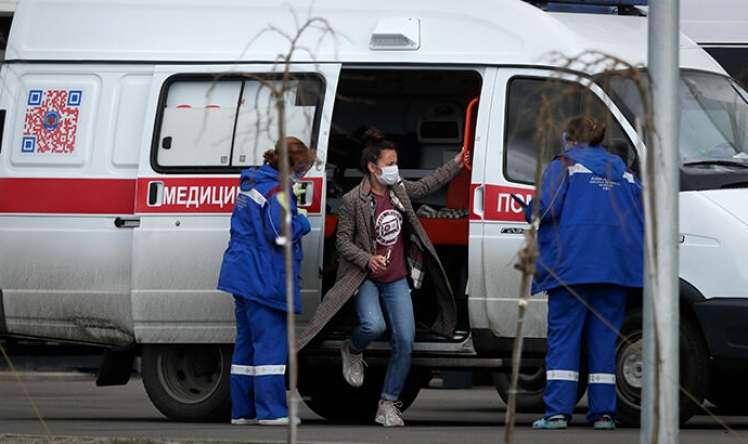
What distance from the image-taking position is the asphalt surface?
31.8 ft

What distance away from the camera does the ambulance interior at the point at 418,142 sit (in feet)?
37.5

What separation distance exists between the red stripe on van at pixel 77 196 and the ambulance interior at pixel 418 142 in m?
1.26

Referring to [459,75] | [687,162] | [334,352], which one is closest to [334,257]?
[334,352]

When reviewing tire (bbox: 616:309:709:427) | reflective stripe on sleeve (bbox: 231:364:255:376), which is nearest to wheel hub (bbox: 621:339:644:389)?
tire (bbox: 616:309:709:427)

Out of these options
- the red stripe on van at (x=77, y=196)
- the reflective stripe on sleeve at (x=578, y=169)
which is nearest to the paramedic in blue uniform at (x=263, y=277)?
the red stripe on van at (x=77, y=196)

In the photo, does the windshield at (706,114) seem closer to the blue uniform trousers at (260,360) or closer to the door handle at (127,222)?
the blue uniform trousers at (260,360)

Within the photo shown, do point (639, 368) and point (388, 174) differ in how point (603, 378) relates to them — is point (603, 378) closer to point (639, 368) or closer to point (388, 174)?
point (639, 368)

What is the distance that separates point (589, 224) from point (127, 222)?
290 centimetres

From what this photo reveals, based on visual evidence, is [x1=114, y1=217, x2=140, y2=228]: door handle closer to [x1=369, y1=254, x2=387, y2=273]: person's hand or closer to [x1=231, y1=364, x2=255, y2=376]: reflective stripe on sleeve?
[x1=231, y1=364, x2=255, y2=376]: reflective stripe on sleeve

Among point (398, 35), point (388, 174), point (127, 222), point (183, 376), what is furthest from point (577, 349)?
point (127, 222)

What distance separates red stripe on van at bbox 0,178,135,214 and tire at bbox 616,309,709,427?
3.07 metres

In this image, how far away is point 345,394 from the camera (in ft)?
40.1

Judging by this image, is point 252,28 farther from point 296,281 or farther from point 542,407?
point 542,407

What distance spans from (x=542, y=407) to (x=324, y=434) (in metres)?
3.18
